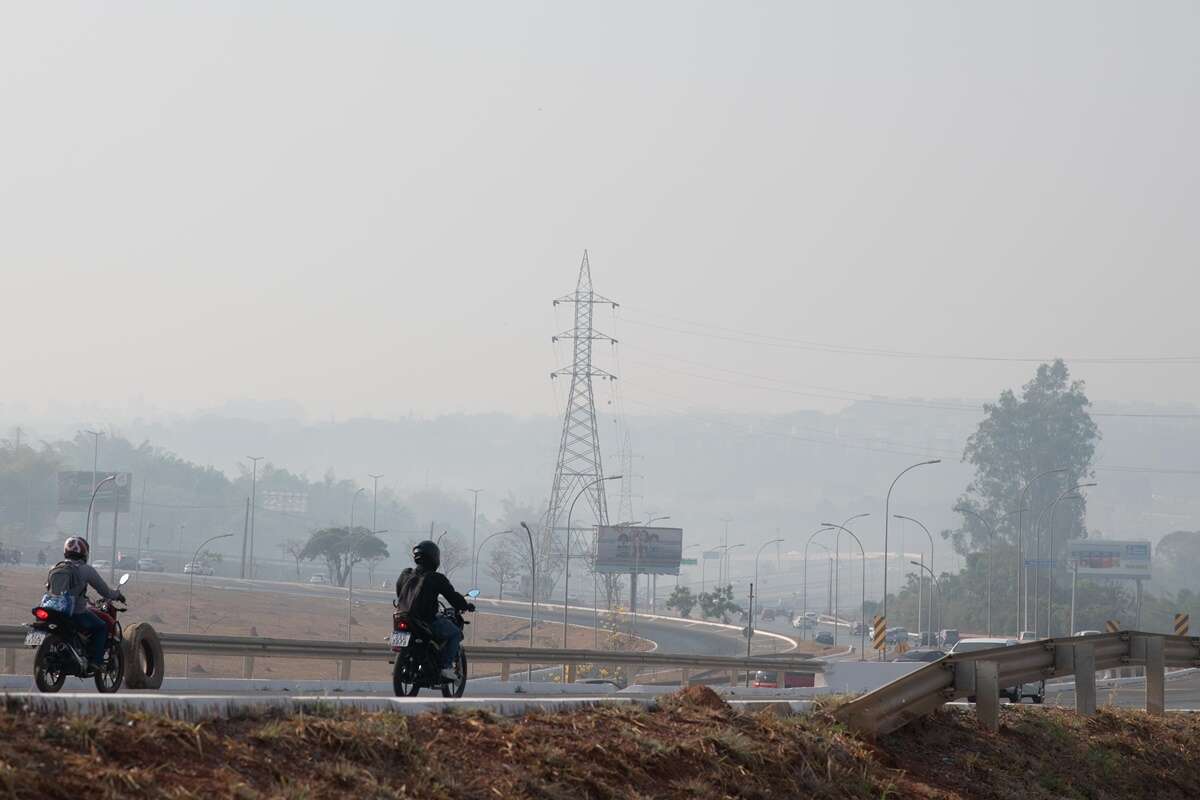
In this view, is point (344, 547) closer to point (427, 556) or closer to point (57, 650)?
point (427, 556)

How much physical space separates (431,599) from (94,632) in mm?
3129

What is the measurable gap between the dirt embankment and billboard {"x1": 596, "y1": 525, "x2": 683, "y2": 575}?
389 feet

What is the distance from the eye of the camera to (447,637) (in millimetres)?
15945

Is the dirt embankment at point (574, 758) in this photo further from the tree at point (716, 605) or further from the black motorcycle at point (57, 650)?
the tree at point (716, 605)

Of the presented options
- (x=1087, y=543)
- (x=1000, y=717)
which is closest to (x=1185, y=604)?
(x=1087, y=543)

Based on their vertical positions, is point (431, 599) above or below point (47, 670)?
above

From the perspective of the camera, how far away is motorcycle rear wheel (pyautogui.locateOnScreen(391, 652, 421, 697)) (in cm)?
1576

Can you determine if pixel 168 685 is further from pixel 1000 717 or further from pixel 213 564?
pixel 213 564

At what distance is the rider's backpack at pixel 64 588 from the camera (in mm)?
14180

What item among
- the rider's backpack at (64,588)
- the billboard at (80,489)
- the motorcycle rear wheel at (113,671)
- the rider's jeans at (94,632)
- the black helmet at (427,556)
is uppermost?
the billboard at (80,489)

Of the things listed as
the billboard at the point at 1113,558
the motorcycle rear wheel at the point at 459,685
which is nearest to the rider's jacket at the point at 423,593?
the motorcycle rear wheel at the point at 459,685

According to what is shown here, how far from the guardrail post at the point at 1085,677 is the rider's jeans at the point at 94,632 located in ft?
29.9

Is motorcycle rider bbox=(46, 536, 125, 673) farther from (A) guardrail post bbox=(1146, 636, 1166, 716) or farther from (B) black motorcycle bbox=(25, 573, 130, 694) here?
(A) guardrail post bbox=(1146, 636, 1166, 716)

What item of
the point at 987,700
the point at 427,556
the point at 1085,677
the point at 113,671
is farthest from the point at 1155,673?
the point at 113,671
